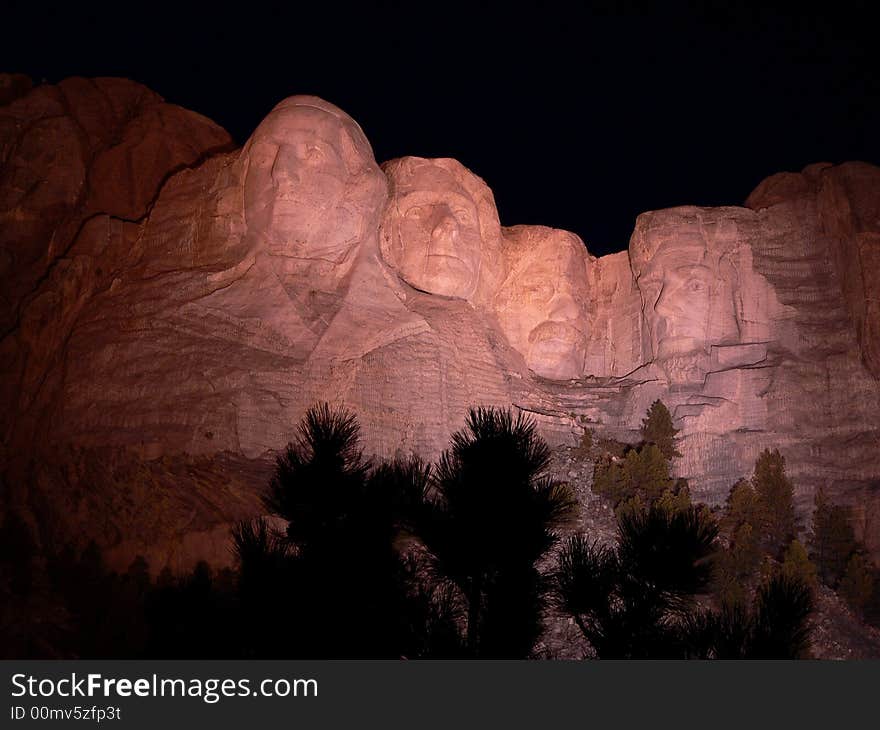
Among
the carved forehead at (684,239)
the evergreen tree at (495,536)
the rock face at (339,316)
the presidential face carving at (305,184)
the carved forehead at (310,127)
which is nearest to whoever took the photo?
the evergreen tree at (495,536)

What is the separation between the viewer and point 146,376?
20156 mm

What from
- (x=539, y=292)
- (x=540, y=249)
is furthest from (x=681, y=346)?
(x=540, y=249)

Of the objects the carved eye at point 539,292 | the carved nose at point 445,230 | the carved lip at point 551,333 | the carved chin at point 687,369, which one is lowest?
the carved chin at point 687,369

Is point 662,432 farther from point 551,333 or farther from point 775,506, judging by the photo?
point 551,333

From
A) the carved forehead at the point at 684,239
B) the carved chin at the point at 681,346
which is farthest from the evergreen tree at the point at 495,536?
the carved forehead at the point at 684,239

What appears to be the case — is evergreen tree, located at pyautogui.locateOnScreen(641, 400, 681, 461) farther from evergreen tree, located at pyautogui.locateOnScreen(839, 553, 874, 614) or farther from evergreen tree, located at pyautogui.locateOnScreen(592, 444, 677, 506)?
evergreen tree, located at pyautogui.locateOnScreen(839, 553, 874, 614)

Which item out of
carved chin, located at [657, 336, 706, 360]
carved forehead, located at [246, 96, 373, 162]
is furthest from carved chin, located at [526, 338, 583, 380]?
carved forehead, located at [246, 96, 373, 162]

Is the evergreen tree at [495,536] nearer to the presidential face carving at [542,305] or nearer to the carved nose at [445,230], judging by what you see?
the carved nose at [445,230]

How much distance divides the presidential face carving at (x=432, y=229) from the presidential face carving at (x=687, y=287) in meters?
4.51

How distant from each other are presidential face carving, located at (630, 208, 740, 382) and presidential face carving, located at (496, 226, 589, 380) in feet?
6.16

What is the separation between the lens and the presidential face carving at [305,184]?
21.9 metres

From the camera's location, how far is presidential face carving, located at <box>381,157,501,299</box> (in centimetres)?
2461

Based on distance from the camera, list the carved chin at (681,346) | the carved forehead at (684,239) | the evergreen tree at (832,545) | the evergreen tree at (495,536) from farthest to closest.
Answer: the carved forehead at (684,239) < the carved chin at (681,346) < the evergreen tree at (832,545) < the evergreen tree at (495,536)
